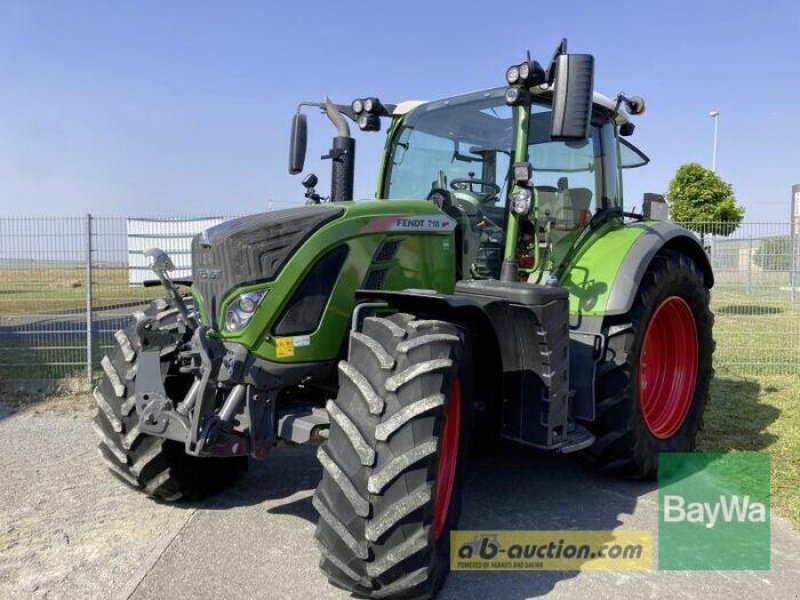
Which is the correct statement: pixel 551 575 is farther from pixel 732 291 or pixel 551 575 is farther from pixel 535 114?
pixel 732 291

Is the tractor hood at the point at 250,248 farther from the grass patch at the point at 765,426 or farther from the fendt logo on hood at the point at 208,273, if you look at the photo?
the grass patch at the point at 765,426

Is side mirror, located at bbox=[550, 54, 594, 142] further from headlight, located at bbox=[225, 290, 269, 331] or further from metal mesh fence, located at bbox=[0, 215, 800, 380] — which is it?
metal mesh fence, located at bbox=[0, 215, 800, 380]

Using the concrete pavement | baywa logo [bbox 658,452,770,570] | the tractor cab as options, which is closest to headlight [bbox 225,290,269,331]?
the concrete pavement

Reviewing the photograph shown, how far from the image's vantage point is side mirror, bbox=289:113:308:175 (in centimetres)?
460

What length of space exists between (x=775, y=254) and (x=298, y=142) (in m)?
6.89

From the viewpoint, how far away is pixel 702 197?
2042 cm

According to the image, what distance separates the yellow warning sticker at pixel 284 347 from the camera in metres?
3.12

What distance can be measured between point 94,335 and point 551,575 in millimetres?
5821

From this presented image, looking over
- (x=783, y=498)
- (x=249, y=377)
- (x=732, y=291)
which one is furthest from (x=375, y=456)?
(x=732, y=291)

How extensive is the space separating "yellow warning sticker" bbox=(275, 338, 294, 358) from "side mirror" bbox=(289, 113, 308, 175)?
1.92m

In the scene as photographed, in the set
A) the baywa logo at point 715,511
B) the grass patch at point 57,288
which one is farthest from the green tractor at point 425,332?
the grass patch at point 57,288

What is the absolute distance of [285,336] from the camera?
3.13 m

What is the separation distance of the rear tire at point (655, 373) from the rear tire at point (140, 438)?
97.7 inches

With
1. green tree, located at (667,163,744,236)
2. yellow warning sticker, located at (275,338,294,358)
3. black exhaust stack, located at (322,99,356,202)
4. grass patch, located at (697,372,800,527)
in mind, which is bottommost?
grass patch, located at (697,372,800,527)
